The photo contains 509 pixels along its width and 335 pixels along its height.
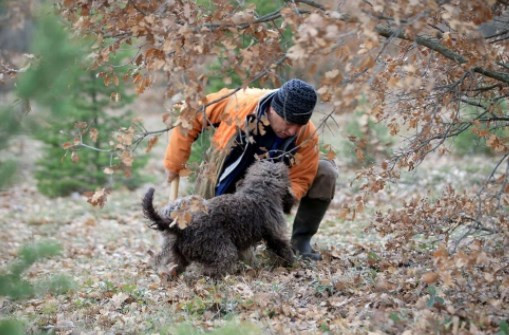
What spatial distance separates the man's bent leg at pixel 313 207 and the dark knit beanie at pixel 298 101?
1086mm

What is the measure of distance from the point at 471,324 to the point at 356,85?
188cm

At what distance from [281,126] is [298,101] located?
15.3 inches

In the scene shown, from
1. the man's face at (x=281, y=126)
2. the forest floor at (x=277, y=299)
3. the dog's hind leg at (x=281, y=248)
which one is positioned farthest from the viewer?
the dog's hind leg at (x=281, y=248)

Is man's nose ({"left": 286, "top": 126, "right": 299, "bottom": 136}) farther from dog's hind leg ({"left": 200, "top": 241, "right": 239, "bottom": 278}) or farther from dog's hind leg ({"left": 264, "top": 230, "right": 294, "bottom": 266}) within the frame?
dog's hind leg ({"left": 200, "top": 241, "right": 239, "bottom": 278})

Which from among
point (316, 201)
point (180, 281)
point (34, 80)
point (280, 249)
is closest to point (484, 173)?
point (316, 201)

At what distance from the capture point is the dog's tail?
5.57m

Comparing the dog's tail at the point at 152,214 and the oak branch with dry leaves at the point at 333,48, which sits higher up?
the oak branch with dry leaves at the point at 333,48

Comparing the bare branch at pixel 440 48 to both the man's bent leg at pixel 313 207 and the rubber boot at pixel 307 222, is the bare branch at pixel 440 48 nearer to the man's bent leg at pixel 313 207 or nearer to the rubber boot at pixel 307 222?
the man's bent leg at pixel 313 207

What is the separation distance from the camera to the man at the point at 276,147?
6.02m

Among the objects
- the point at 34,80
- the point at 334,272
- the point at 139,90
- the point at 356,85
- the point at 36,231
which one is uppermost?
the point at 34,80

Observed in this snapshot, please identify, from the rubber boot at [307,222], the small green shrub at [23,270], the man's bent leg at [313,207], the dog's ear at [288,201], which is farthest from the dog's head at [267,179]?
the small green shrub at [23,270]

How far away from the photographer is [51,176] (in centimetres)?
1417

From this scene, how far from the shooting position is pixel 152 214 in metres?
5.64

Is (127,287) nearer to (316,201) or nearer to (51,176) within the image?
(316,201)
